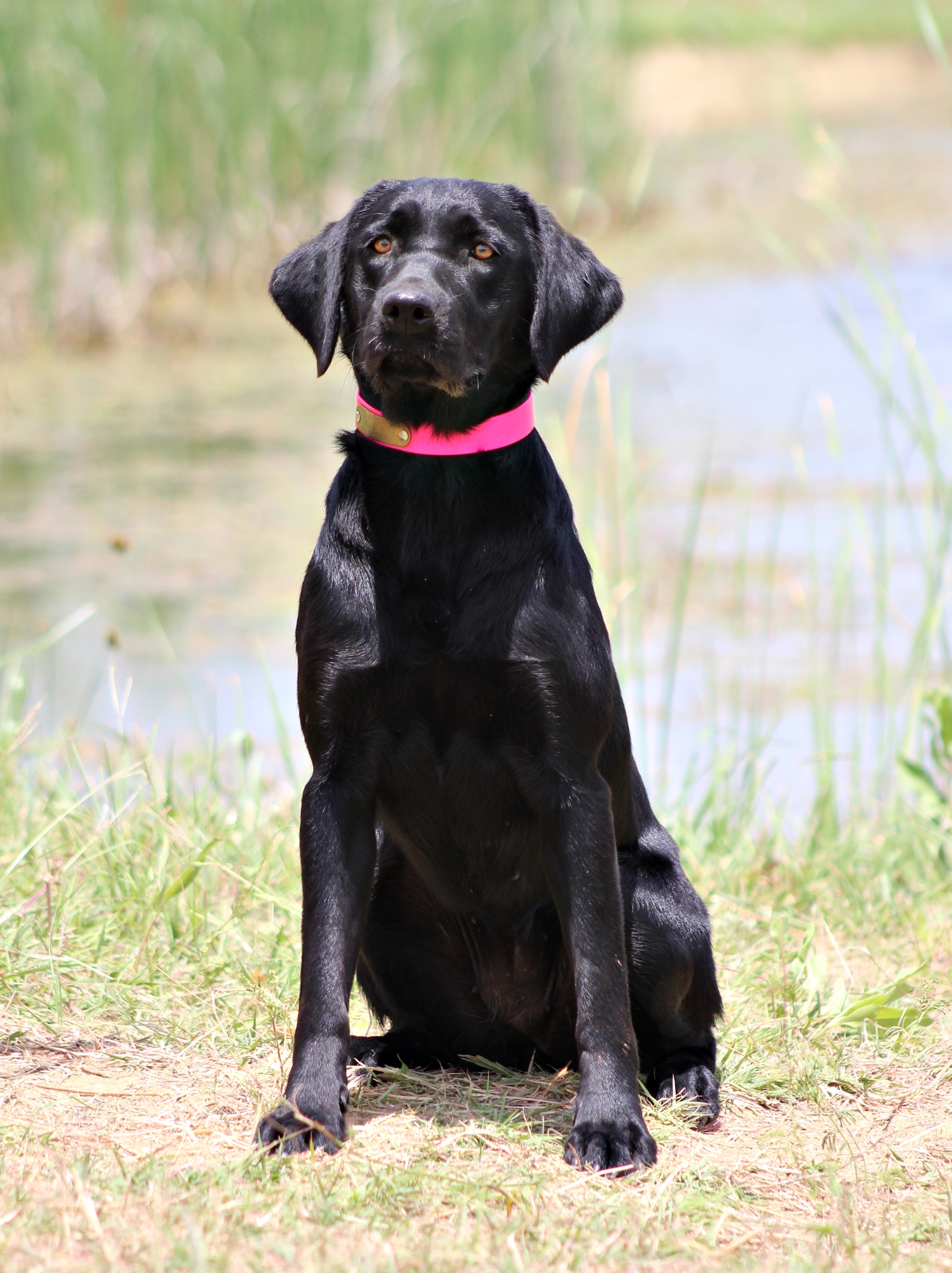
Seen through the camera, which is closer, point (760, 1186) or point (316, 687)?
point (760, 1186)

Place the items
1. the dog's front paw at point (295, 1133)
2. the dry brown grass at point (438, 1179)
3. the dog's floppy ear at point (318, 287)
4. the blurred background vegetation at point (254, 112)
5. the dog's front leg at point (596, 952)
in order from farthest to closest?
the blurred background vegetation at point (254, 112), the dog's floppy ear at point (318, 287), the dog's front leg at point (596, 952), the dog's front paw at point (295, 1133), the dry brown grass at point (438, 1179)

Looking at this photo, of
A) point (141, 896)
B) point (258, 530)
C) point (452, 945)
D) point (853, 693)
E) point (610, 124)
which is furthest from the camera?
point (610, 124)

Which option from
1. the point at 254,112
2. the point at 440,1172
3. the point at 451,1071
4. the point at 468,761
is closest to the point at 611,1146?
the point at 440,1172

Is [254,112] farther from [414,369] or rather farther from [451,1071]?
[451,1071]

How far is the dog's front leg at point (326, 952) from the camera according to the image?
2.26 meters

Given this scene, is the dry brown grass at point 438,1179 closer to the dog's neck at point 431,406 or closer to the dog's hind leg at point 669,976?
the dog's hind leg at point 669,976

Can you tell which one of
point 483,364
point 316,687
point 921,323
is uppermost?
point 921,323

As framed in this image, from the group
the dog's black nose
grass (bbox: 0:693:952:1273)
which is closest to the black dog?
the dog's black nose

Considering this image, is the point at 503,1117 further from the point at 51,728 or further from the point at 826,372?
the point at 826,372

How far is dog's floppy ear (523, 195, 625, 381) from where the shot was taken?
252 centimetres

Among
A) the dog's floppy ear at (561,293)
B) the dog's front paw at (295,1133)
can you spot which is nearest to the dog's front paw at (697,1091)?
the dog's front paw at (295,1133)

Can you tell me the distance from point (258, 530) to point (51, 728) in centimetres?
193

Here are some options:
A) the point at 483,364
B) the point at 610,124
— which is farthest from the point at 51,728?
the point at 610,124

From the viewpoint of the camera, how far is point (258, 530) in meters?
6.51
